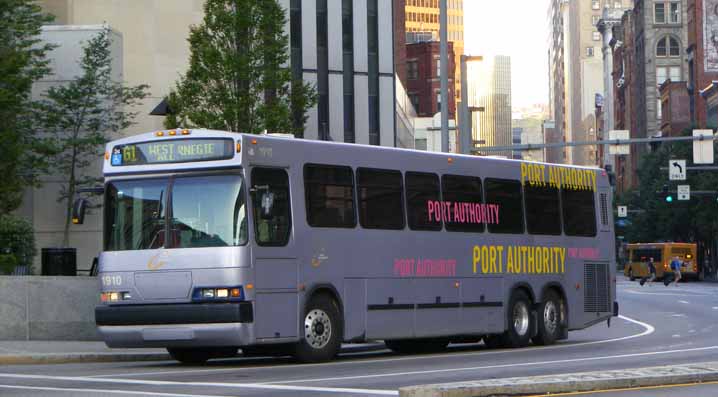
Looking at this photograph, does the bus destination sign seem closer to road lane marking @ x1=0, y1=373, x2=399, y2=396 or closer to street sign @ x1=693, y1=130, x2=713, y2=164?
road lane marking @ x1=0, y1=373, x2=399, y2=396

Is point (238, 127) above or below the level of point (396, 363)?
above

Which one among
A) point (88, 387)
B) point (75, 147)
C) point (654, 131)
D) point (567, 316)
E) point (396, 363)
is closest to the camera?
point (88, 387)

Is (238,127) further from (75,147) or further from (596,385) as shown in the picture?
(596,385)

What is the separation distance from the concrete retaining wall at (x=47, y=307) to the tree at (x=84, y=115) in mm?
8550

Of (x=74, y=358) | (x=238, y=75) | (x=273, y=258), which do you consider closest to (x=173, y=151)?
(x=273, y=258)

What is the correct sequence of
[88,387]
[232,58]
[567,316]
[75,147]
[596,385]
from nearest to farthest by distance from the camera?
[596,385] < [88,387] < [567,316] < [232,58] < [75,147]

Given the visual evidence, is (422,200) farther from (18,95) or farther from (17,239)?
(18,95)

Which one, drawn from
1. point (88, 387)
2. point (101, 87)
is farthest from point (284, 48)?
point (88, 387)

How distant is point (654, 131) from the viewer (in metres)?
149

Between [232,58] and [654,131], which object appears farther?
[654,131]

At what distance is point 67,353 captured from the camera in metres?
20.3

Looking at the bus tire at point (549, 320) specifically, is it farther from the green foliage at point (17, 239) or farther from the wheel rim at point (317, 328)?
the green foliage at point (17, 239)

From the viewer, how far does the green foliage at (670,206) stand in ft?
287

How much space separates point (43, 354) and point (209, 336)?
354cm
